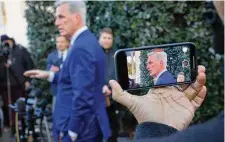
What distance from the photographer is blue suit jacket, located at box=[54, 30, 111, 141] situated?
11.8ft

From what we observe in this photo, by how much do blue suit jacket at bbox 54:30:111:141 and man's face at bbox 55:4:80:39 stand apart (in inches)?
4.2

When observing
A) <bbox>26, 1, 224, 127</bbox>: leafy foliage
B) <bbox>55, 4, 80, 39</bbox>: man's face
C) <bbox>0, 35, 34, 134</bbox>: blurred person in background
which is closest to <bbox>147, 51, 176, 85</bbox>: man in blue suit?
<bbox>55, 4, 80, 39</bbox>: man's face

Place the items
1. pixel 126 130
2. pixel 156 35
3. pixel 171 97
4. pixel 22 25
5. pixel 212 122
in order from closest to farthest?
pixel 212 122, pixel 171 97, pixel 156 35, pixel 126 130, pixel 22 25

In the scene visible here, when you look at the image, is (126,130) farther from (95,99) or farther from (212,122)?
(212,122)

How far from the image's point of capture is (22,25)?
9.39m

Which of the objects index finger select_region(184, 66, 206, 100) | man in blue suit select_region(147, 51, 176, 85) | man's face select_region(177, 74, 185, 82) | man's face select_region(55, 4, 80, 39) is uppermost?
man's face select_region(55, 4, 80, 39)

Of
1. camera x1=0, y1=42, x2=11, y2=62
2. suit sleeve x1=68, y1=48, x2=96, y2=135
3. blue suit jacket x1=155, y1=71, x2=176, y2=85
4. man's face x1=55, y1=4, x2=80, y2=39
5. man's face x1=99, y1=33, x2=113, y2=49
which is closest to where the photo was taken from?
blue suit jacket x1=155, y1=71, x2=176, y2=85

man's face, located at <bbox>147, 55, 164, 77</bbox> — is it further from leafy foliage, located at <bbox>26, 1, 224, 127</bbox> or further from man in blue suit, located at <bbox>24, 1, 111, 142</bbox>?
leafy foliage, located at <bbox>26, 1, 224, 127</bbox>

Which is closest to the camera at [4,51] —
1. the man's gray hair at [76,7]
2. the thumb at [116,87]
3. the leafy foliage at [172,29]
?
the leafy foliage at [172,29]

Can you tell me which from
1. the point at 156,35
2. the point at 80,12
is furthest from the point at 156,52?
the point at 156,35

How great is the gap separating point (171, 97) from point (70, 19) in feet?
7.55

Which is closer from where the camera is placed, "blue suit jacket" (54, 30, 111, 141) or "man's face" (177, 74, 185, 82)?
"man's face" (177, 74, 185, 82)

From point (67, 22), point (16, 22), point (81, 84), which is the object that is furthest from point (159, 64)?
point (16, 22)

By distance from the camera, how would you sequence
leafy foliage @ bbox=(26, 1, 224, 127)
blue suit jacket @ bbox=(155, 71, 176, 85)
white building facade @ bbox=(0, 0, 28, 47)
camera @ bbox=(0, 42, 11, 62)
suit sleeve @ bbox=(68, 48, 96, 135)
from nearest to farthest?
blue suit jacket @ bbox=(155, 71, 176, 85) → suit sleeve @ bbox=(68, 48, 96, 135) → leafy foliage @ bbox=(26, 1, 224, 127) → camera @ bbox=(0, 42, 11, 62) → white building facade @ bbox=(0, 0, 28, 47)
